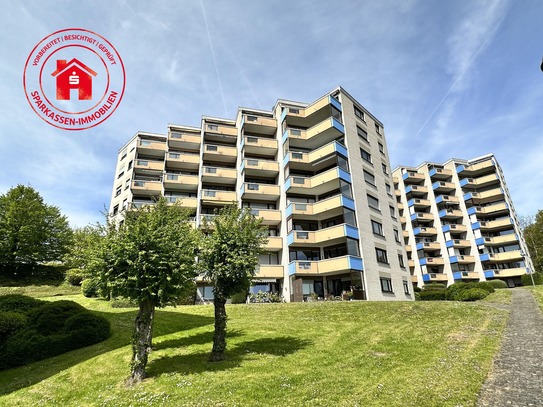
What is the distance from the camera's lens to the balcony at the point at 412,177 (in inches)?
2731

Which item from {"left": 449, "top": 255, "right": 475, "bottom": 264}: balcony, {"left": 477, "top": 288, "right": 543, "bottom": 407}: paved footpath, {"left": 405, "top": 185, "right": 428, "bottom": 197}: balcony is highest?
{"left": 405, "top": 185, "right": 428, "bottom": 197}: balcony

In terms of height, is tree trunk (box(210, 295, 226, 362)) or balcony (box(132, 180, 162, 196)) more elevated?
balcony (box(132, 180, 162, 196))

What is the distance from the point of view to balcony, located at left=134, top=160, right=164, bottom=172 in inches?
1844

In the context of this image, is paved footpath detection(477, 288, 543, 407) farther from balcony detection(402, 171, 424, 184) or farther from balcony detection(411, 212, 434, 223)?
balcony detection(402, 171, 424, 184)

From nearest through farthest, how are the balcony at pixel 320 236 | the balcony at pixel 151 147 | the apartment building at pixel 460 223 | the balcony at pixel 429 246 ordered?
the balcony at pixel 320 236, the balcony at pixel 151 147, the apartment building at pixel 460 223, the balcony at pixel 429 246

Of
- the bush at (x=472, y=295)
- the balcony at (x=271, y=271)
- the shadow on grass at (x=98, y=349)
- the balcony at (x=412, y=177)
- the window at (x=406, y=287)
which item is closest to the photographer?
the shadow on grass at (x=98, y=349)

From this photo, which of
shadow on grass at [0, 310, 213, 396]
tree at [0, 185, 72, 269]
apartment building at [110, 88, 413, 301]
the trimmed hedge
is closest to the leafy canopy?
shadow on grass at [0, 310, 213, 396]

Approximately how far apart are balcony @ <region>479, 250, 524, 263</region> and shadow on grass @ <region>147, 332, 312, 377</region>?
60.0m

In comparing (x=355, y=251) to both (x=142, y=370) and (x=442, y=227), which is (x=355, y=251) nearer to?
(x=142, y=370)

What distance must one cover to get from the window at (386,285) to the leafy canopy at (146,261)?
25.7 m

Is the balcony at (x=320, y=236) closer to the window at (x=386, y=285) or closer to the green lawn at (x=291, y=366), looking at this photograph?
the window at (x=386, y=285)

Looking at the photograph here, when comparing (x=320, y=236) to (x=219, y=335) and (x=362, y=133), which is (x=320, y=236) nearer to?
(x=362, y=133)

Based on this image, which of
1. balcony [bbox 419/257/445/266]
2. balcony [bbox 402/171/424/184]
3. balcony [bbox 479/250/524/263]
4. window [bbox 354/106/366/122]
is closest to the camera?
window [bbox 354/106/366/122]

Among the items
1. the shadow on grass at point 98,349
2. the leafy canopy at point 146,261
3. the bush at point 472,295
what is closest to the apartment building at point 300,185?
the bush at point 472,295
